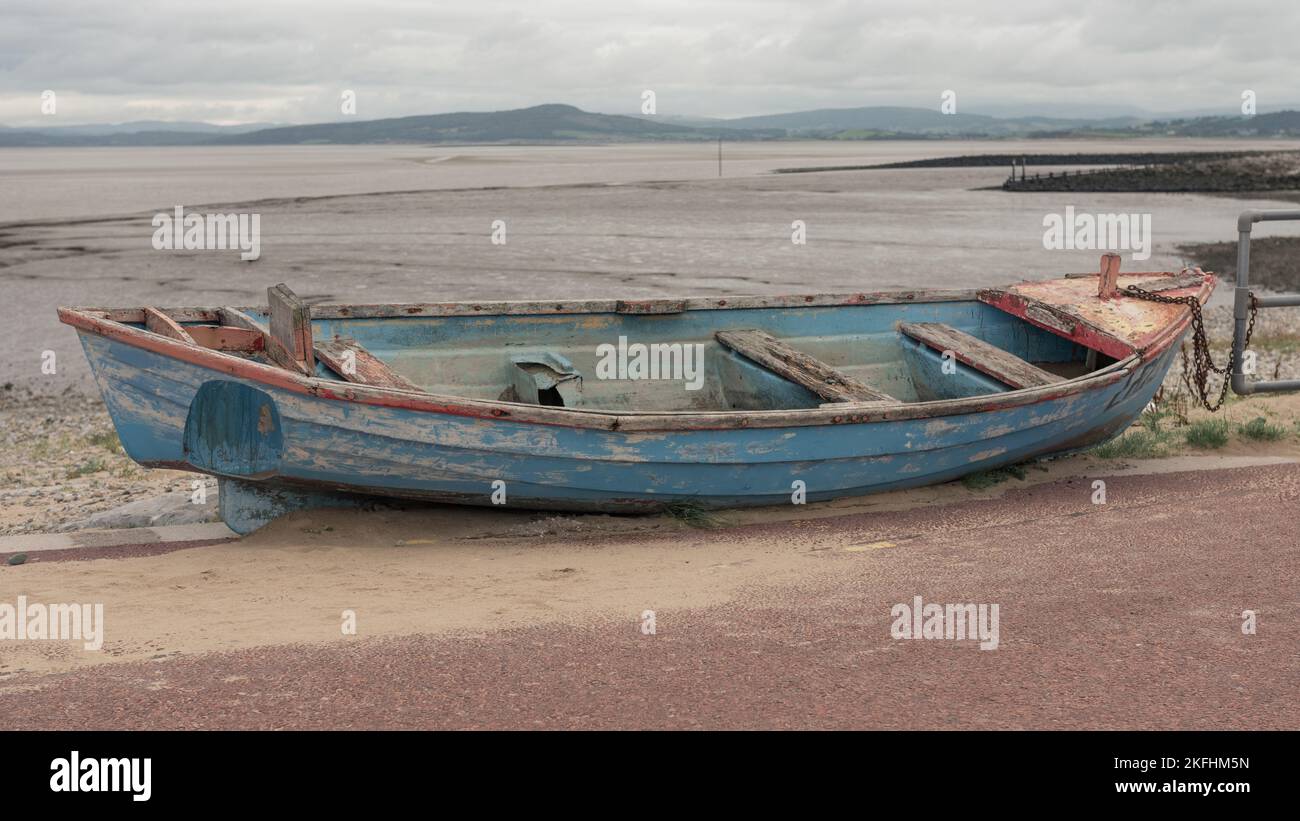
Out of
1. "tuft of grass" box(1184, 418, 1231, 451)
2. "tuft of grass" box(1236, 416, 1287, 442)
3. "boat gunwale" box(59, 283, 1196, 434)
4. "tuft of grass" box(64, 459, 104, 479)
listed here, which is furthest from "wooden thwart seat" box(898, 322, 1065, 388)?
"tuft of grass" box(64, 459, 104, 479)

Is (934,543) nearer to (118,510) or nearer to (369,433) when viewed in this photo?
(369,433)

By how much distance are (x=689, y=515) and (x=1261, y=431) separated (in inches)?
197

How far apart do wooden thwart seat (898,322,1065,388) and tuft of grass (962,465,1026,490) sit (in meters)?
0.61

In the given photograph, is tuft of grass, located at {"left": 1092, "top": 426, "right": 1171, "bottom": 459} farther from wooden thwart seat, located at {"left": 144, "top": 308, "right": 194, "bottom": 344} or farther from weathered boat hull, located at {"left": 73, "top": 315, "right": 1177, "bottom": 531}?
wooden thwart seat, located at {"left": 144, "top": 308, "right": 194, "bottom": 344}

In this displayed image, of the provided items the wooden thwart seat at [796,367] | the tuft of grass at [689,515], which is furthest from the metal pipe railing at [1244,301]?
the tuft of grass at [689,515]

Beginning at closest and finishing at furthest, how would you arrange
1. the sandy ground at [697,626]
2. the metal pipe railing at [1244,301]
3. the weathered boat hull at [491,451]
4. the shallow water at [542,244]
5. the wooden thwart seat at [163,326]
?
the sandy ground at [697,626], the weathered boat hull at [491,451], the wooden thwart seat at [163,326], the metal pipe railing at [1244,301], the shallow water at [542,244]

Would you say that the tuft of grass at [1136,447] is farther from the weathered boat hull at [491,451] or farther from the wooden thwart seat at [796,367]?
the wooden thwart seat at [796,367]

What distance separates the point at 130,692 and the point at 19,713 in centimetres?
38

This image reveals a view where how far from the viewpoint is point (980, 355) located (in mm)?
9094

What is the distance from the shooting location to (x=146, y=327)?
7238 millimetres

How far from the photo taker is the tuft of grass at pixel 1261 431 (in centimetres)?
947

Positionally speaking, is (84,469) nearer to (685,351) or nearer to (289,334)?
(289,334)

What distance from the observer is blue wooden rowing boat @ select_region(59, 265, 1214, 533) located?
21.6 ft

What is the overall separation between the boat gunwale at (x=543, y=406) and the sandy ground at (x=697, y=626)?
26.3 inches
